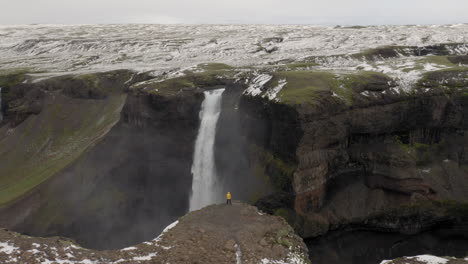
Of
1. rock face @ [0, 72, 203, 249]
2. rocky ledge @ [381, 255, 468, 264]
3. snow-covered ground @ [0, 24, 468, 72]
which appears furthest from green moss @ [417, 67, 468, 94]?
snow-covered ground @ [0, 24, 468, 72]

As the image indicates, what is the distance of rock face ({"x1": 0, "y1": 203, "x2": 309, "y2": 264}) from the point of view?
18609mm

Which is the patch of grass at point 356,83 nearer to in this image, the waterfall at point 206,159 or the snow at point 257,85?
the snow at point 257,85

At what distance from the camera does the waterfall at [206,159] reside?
1487 inches

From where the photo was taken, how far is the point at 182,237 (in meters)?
20.9

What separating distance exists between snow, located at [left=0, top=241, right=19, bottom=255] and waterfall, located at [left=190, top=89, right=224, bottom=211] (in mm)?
20052

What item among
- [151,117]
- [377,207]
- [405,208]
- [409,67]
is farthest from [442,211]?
[151,117]

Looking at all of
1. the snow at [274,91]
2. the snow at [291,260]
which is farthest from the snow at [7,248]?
the snow at [274,91]

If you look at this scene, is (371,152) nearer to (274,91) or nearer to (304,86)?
(304,86)

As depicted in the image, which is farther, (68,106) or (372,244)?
(68,106)

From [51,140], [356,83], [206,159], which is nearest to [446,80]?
[356,83]

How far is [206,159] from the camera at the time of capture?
40031mm

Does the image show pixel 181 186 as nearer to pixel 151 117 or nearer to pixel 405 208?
pixel 151 117

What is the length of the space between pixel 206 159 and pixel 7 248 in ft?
76.4

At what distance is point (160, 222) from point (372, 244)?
74.2 ft
